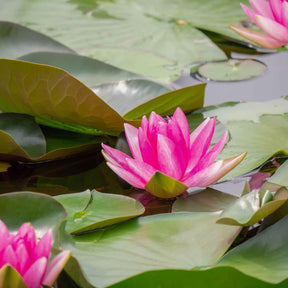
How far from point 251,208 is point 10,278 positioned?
0.41 m

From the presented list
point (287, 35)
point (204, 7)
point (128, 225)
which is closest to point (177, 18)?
point (204, 7)

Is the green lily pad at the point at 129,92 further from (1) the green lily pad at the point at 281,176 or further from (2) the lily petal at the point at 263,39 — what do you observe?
(1) the green lily pad at the point at 281,176

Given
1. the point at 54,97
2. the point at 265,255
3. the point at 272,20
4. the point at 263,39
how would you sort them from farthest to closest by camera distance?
the point at 263,39 < the point at 272,20 < the point at 54,97 < the point at 265,255

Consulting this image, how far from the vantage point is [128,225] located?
96cm

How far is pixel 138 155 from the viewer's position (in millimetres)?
1090

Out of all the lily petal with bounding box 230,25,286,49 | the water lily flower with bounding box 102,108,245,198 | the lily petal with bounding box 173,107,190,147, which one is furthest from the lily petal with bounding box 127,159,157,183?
the lily petal with bounding box 230,25,286,49

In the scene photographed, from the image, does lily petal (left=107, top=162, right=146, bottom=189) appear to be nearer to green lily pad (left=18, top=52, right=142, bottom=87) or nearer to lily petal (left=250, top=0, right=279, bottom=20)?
green lily pad (left=18, top=52, right=142, bottom=87)

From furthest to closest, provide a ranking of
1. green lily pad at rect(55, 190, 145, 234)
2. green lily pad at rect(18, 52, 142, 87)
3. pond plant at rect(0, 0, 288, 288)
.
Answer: green lily pad at rect(18, 52, 142, 87) → green lily pad at rect(55, 190, 145, 234) → pond plant at rect(0, 0, 288, 288)

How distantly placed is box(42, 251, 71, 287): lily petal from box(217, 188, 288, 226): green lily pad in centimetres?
25

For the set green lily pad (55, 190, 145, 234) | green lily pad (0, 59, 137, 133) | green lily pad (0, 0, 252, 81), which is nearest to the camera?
green lily pad (55, 190, 145, 234)

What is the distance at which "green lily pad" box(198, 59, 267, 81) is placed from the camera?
165 cm

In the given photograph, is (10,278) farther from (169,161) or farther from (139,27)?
(139,27)

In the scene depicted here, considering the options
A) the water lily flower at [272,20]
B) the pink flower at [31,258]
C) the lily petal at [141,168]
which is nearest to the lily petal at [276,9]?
the water lily flower at [272,20]

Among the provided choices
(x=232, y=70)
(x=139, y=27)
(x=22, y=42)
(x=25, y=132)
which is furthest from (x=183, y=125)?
(x=139, y=27)
